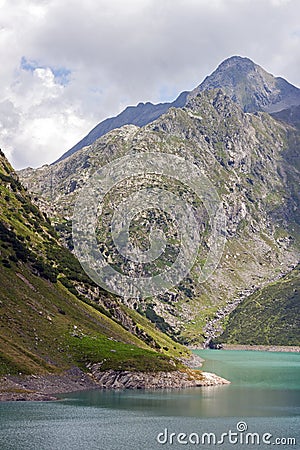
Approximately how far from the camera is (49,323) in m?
148

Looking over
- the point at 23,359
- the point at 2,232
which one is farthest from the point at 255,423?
the point at 2,232

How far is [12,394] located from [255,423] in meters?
45.1

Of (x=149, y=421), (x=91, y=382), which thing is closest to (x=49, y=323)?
(x=91, y=382)

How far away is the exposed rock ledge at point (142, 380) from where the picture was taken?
138 metres

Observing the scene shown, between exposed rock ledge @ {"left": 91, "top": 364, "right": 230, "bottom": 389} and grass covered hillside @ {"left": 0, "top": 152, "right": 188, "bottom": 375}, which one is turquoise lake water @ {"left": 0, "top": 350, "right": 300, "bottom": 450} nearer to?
exposed rock ledge @ {"left": 91, "top": 364, "right": 230, "bottom": 389}

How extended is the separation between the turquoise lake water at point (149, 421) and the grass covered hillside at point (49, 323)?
12.8 metres

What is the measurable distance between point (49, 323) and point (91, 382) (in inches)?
818

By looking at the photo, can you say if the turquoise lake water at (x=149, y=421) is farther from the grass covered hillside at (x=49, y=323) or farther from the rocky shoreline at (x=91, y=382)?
the grass covered hillside at (x=49, y=323)

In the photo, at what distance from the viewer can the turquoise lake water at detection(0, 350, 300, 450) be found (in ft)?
278

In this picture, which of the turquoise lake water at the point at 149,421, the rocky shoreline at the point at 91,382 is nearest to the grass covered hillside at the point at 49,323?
the rocky shoreline at the point at 91,382

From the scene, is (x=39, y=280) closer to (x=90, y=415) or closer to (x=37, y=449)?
(x=90, y=415)

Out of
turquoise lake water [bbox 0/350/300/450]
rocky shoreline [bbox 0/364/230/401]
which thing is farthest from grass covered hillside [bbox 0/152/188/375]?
turquoise lake water [bbox 0/350/300/450]

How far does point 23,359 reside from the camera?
124 metres

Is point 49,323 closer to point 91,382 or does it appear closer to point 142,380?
point 91,382
